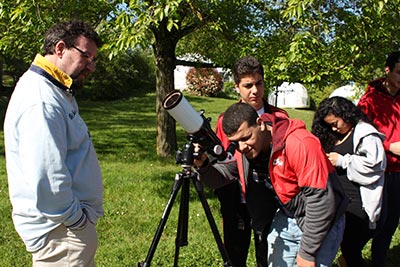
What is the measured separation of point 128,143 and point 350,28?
22.3 feet

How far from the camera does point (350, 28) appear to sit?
463 cm

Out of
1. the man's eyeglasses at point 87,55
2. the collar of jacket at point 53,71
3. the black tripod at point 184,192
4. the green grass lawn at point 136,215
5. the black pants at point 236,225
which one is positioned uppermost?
the man's eyeglasses at point 87,55

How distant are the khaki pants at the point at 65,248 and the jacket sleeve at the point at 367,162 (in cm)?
183

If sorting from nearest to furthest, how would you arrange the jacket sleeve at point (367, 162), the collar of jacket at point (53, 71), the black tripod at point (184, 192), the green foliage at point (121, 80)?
the collar of jacket at point (53, 71), the black tripod at point (184, 192), the jacket sleeve at point (367, 162), the green foliage at point (121, 80)

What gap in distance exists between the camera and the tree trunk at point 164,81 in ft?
25.0

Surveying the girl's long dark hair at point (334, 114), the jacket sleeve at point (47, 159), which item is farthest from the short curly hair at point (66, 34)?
the girl's long dark hair at point (334, 114)

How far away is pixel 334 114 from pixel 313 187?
4.02 ft

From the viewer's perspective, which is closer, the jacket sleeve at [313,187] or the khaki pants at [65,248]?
the jacket sleeve at [313,187]

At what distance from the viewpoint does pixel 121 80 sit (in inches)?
887

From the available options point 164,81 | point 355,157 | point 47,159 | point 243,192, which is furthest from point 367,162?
point 164,81

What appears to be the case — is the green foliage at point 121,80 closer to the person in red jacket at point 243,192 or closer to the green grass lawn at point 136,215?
the green grass lawn at point 136,215

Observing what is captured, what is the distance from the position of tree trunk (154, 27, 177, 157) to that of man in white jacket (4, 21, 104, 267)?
4.88m

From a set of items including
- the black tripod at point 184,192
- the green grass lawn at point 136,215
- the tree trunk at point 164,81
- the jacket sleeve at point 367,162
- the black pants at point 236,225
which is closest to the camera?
the black tripod at point 184,192

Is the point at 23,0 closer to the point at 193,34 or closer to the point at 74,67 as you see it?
the point at 74,67
